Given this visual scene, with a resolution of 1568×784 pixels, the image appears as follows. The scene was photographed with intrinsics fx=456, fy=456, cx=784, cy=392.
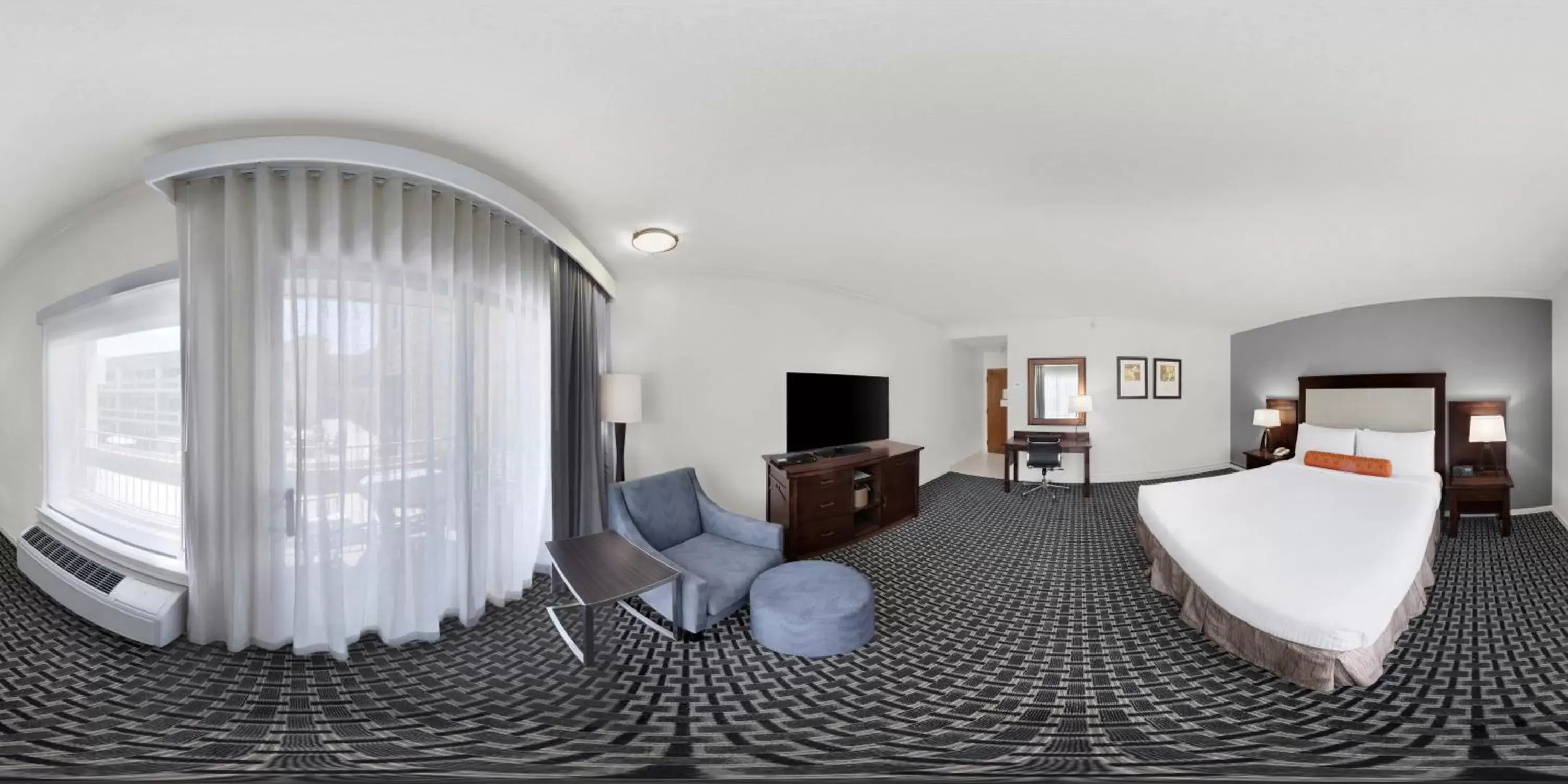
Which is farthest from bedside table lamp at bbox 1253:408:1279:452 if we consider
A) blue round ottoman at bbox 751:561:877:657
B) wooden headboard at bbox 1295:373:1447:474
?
blue round ottoman at bbox 751:561:877:657

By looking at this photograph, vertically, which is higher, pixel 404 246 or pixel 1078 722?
pixel 404 246

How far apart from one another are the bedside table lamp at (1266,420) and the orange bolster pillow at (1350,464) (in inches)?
29.8

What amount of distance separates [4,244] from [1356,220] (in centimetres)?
438

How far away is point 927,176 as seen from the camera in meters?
1.68

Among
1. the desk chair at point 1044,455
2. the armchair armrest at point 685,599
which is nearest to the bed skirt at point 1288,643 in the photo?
the armchair armrest at point 685,599

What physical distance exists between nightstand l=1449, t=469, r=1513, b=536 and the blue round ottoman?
12.9ft

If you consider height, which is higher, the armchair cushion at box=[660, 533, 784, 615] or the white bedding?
the white bedding

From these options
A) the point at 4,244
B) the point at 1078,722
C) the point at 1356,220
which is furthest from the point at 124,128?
the point at 1356,220

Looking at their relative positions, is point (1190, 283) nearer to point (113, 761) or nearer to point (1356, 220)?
point (1356, 220)

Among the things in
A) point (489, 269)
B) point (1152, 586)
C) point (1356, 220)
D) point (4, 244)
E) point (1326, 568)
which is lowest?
point (1152, 586)

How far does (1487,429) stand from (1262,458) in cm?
109

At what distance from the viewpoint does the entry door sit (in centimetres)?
622

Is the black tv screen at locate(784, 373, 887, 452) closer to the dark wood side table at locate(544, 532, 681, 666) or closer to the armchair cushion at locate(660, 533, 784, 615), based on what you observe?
the armchair cushion at locate(660, 533, 784, 615)

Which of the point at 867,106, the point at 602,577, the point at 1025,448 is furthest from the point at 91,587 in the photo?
the point at 1025,448
